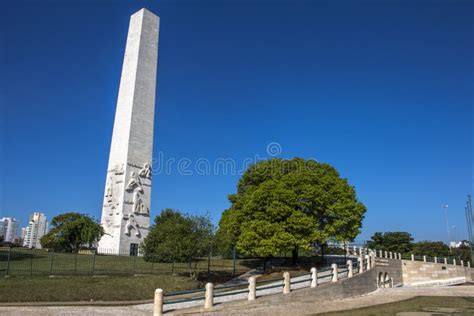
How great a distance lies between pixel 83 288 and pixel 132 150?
2525cm

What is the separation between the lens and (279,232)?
30016 mm

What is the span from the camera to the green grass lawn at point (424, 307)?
661 inches

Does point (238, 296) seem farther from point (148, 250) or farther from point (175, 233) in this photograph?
point (148, 250)

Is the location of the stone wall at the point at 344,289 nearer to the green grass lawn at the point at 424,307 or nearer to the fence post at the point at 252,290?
the fence post at the point at 252,290

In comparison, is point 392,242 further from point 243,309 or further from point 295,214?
point 243,309

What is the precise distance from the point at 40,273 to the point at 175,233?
8077mm

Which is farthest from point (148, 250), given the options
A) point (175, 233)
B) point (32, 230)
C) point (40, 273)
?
point (32, 230)

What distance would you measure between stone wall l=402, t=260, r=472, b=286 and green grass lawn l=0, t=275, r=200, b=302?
33.6m

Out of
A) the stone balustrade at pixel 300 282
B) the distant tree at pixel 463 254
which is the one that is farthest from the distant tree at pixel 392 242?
the stone balustrade at pixel 300 282

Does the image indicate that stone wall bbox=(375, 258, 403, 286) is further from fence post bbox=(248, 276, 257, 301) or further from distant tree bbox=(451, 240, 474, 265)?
fence post bbox=(248, 276, 257, 301)

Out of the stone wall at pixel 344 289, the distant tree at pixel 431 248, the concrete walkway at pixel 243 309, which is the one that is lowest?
the concrete walkway at pixel 243 309

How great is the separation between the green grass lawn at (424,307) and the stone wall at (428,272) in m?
28.6

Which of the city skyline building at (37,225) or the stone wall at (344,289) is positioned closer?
the stone wall at (344,289)

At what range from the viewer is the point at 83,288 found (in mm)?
19906
